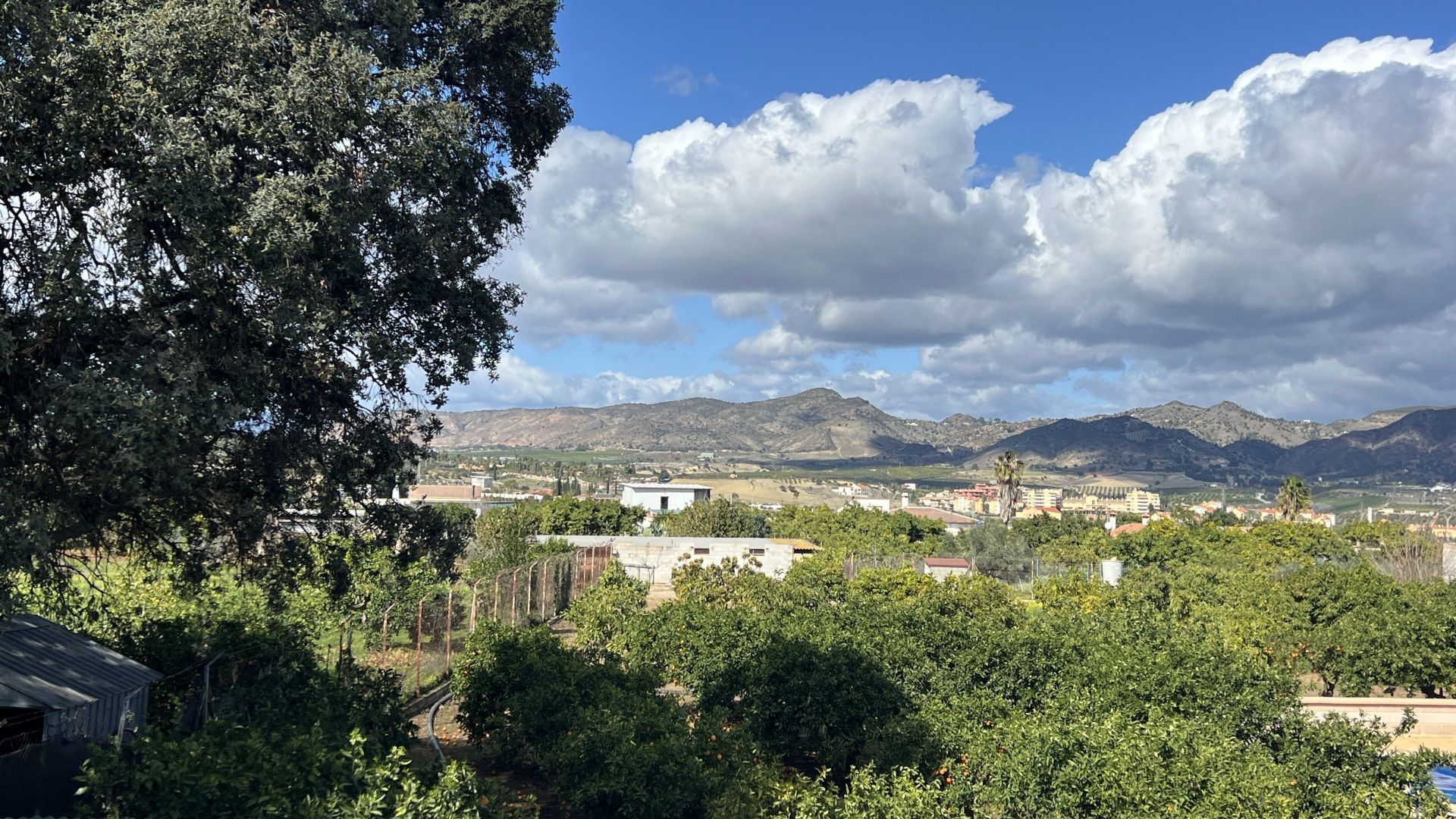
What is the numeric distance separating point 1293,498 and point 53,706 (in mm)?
84421

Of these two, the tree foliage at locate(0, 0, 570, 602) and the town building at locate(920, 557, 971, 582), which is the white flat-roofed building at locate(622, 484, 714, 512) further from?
the tree foliage at locate(0, 0, 570, 602)

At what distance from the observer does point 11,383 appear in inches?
303

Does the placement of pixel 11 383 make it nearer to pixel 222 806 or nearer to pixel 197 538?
pixel 197 538

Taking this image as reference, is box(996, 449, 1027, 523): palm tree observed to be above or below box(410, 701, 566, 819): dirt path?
above

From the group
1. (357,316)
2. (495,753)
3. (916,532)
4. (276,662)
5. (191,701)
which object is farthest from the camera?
(916,532)

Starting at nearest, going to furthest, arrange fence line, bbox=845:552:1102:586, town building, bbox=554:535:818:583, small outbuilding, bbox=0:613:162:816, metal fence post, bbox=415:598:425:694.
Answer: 1. small outbuilding, bbox=0:613:162:816
2. metal fence post, bbox=415:598:425:694
3. town building, bbox=554:535:818:583
4. fence line, bbox=845:552:1102:586

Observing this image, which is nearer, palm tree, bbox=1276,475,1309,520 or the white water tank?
the white water tank

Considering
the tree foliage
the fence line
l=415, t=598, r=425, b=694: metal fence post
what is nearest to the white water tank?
the fence line

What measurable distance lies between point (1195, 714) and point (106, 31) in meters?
15.7

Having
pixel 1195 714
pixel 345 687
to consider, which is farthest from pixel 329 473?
pixel 1195 714

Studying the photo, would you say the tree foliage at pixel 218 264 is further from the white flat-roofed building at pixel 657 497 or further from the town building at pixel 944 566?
the white flat-roofed building at pixel 657 497

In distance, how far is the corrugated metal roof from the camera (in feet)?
30.0

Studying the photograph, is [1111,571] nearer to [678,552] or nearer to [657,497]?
[678,552]

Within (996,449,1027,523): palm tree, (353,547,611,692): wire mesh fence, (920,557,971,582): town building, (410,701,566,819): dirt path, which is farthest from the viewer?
(996,449,1027,523): palm tree
